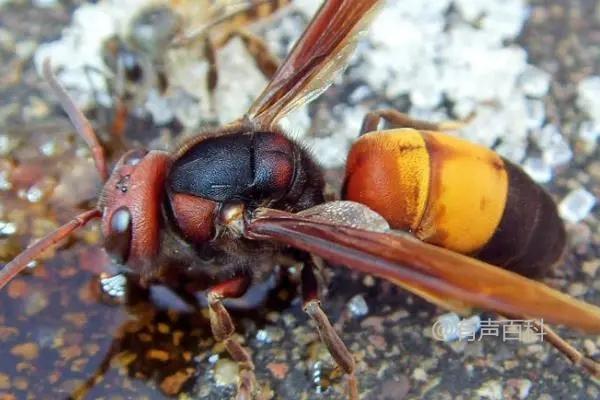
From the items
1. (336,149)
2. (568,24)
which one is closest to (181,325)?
(336,149)

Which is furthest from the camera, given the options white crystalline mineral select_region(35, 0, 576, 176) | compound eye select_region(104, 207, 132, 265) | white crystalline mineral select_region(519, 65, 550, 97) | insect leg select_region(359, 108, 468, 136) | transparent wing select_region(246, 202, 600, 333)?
white crystalline mineral select_region(519, 65, 550, 97)

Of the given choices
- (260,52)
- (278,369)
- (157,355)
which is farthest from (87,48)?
(278,369)

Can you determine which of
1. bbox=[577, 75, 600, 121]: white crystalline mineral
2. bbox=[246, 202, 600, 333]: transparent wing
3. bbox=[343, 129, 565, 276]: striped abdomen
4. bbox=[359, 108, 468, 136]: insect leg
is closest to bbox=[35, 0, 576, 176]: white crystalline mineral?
bbox=[577, 75, 600, 121]: white crystalline mineral

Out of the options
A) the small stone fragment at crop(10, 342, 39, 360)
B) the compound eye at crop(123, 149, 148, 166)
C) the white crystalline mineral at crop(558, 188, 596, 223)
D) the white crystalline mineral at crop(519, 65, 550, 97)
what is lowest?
the small stone fragment at crop(10, 342, 39, 360)

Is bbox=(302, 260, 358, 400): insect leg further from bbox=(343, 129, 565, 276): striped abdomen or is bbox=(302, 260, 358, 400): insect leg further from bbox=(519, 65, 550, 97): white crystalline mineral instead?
bbox=(519, 65, 550, 97): white crystalline mineral

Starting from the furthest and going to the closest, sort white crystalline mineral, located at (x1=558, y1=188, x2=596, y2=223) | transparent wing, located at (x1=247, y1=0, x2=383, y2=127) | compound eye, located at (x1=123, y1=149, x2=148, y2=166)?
white crystalline mineral, located at (x1=558, y1=188, x2=596, y2=223), transparent wing, located at (x1=247, y1=0, x2=383, y2=127), compound eye, located at (x1=123, y1=149, x2=148, y2=166)

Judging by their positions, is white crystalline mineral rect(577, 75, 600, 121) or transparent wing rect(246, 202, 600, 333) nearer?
transparent wing rect(246, 202, 600, 333)

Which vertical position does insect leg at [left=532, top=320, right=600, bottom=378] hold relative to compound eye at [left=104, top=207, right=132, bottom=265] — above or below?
below

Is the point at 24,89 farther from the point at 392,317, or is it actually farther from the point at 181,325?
the point at 392,317
